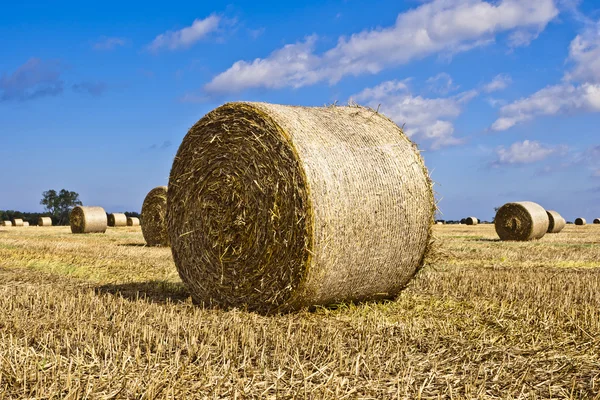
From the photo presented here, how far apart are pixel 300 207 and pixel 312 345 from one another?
68.8 inches

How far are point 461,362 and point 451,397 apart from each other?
965 mm

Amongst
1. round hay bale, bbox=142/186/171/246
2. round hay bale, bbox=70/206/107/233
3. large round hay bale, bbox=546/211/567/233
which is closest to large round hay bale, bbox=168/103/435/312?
round hay bale, bbox=142/186/171/246

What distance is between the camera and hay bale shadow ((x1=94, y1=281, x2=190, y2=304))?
733 centimetres

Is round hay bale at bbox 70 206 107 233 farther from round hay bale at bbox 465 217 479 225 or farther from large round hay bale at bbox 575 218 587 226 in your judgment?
large round hay bale at bbox 575 218 587 226

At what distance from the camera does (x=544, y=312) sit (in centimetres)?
629

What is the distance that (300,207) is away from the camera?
6160mm

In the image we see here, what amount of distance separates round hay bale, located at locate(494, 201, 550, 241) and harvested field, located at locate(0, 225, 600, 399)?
11101 mm

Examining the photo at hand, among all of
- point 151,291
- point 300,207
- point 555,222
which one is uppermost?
point 300,207

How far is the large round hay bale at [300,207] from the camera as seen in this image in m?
6.23

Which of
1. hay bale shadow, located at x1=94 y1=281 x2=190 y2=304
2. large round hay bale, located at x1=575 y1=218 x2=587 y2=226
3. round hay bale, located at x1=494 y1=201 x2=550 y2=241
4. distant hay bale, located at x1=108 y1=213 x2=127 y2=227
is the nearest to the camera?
hay bale shadow, located at x1=94 y1=281 x2=190 y2=304

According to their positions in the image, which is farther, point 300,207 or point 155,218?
point 155,218

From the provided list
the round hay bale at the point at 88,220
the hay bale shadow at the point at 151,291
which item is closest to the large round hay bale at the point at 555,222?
the round hay bale at the point at 88,220

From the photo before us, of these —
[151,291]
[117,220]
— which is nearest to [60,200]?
[117,220]

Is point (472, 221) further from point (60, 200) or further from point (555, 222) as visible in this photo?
point (60, 200)
